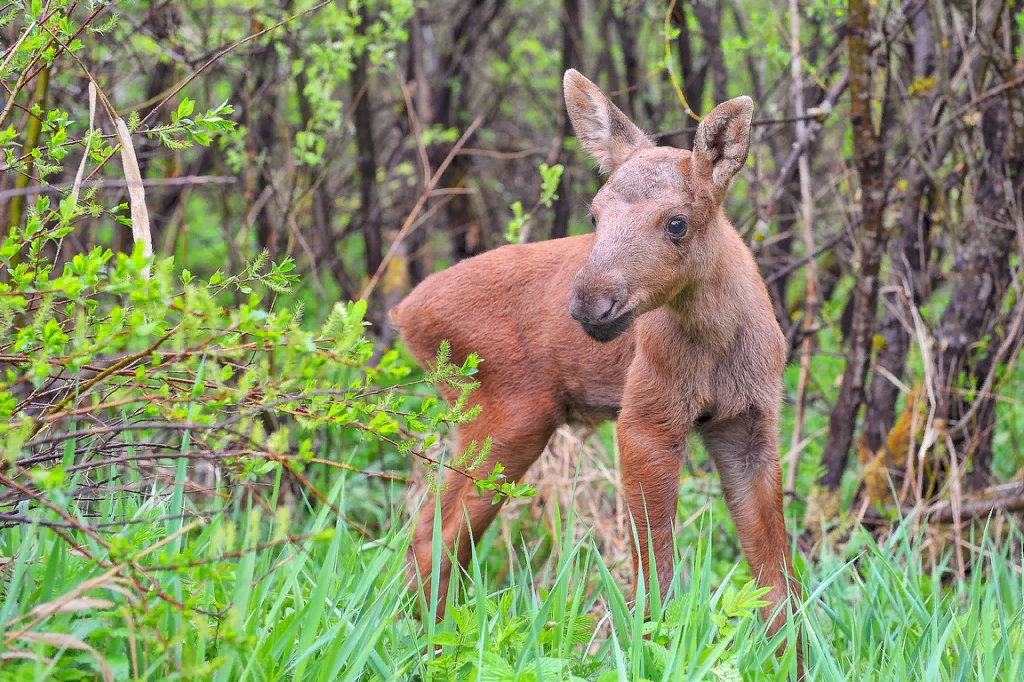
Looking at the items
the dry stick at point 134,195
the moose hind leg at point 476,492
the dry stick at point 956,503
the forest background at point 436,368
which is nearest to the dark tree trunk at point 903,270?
the forest background at point 436,368

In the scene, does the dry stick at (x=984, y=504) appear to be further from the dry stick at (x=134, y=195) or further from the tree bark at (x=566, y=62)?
the dry stick at (x=134, y=195)

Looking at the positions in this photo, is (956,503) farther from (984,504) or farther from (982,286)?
(982,286)

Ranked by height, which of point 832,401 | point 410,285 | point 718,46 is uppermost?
point 718,46

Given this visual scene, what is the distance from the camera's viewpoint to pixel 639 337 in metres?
4.15

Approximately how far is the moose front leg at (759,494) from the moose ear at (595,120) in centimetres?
120

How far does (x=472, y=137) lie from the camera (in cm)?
938

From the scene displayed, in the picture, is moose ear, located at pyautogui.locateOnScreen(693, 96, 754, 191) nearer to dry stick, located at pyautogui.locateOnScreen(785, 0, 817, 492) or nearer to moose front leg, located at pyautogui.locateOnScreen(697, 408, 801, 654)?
moose front leg, located at pyautogui.locateOnScreen(697, 408, 801, 654)

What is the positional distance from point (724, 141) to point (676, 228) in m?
0.42

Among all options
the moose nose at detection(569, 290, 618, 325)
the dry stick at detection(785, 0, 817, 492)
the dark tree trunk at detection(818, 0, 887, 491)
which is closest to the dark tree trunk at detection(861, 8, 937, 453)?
the dark tree trunk at detection(818, 0, 887, 491)

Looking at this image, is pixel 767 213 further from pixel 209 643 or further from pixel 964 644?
pixel 209 643

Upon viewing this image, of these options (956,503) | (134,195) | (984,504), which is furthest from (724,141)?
(984,504)

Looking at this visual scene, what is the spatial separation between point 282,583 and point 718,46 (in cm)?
640

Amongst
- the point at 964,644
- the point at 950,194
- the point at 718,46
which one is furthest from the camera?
the point at 718,46

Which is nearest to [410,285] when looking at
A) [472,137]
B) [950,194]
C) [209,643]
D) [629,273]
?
[472,137]
